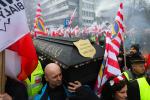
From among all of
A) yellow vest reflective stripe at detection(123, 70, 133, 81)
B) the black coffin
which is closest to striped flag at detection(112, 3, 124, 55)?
yellow vest reflective stripe at detection(123, 70, 133, 81)

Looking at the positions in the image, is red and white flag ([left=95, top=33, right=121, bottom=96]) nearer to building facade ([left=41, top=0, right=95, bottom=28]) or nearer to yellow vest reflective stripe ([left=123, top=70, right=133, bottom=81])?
yellow vest reflective stripe ([left=123, top=70, right=133, bottom=81])

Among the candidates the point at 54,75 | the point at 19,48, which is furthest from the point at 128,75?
the point at 19,48

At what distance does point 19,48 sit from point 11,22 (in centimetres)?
26

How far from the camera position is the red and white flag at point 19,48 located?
2916 millimetres

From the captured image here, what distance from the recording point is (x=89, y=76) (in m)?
3.69

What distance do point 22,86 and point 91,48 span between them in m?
1.02

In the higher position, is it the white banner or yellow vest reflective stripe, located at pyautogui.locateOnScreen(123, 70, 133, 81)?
the white banner

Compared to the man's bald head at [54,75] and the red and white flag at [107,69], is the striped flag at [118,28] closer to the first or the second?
the red and white flag at [107,69]

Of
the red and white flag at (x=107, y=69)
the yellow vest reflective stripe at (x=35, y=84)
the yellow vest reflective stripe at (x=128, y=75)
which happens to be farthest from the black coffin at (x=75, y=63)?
the yellow vest reflective stripe at (x=128, y=75)

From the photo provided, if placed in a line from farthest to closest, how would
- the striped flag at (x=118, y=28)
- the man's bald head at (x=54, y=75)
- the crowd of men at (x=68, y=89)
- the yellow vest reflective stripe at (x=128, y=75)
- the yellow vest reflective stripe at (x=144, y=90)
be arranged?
the striped flag at (x=118, y=28) → the yellow vest reflective stripe at (x=128, y=75) → the man's bald head at (x=54, y=75) → the yellow vest reflective stripe at (x=144, y=90) → the crowd of men at (x=68, y=89)

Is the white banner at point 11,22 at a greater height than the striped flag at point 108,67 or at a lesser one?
greater

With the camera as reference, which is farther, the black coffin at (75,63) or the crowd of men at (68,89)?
the black coffin at (75,63)

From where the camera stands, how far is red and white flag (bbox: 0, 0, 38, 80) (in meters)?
2.92

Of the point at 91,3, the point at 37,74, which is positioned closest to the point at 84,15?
the point at 91,3
